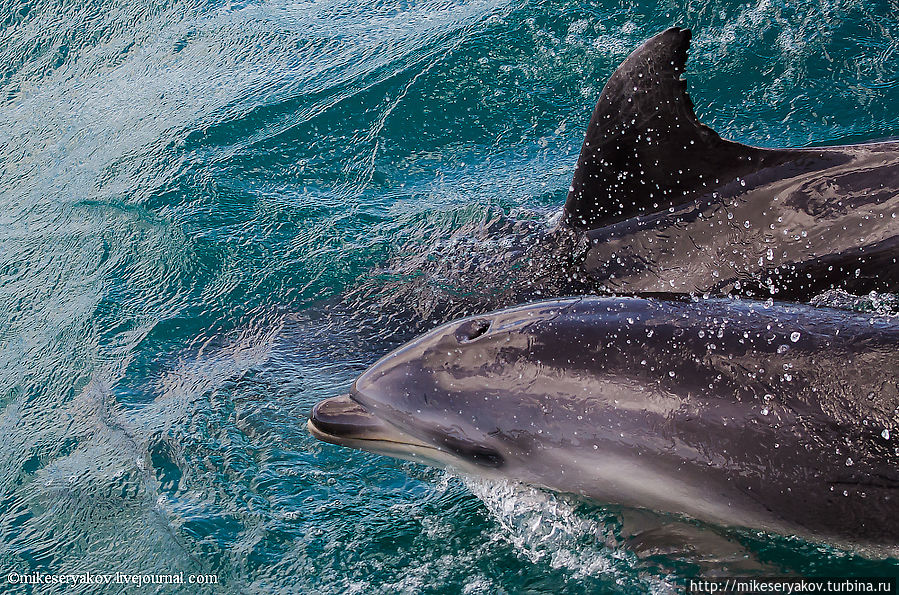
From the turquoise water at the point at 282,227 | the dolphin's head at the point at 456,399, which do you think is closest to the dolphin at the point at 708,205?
the dolphin's head at the point at 456,399

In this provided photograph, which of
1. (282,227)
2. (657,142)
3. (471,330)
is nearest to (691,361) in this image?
(471,330)

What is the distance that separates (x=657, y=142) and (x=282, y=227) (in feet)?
11.4

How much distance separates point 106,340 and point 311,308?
1604 millimetres

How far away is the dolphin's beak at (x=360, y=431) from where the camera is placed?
4.32 m

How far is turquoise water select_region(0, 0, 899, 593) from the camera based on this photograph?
471 centimetres

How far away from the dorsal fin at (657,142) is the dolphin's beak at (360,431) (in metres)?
2.19

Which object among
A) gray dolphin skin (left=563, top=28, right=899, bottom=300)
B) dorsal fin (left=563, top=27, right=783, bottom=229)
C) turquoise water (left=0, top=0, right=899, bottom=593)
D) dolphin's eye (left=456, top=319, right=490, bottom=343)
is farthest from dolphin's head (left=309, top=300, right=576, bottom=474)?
dorsal fin (left=563, top=27, right=783, bottom=229)

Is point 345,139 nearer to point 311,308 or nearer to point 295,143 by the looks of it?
point 295,143

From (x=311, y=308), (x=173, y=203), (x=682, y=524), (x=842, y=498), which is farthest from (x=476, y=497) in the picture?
(x=173, y=203)

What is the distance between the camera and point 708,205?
17.4ft

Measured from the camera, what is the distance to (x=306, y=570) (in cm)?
459

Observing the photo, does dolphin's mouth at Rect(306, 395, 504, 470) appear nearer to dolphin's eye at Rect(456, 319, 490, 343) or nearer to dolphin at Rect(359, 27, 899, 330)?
dolphin's eye at Rect(456, 319, 490, 343)

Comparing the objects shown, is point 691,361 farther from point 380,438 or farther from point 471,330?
point 380,438

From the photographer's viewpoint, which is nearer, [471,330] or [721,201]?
[471,330]
